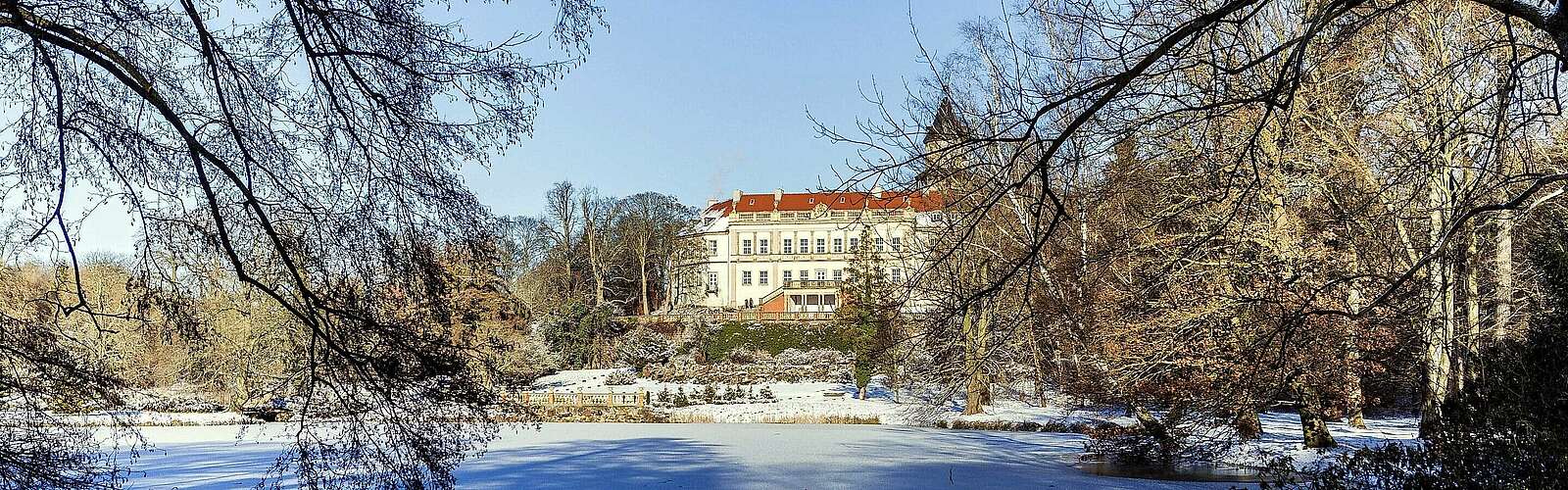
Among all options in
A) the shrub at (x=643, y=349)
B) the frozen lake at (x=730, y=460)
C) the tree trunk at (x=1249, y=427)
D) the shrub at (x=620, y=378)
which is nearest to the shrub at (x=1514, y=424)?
the frozen lake at (x=730, y=460)

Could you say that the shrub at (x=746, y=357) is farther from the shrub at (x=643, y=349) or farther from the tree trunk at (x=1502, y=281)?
the tree trunk at (x=1502, y=281)

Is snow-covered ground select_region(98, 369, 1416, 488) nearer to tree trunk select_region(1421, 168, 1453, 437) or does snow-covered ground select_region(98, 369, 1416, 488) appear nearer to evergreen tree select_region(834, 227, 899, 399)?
tree trunk select_region(1421, 168, 1453, 437)

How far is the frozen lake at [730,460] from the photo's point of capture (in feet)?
36.6

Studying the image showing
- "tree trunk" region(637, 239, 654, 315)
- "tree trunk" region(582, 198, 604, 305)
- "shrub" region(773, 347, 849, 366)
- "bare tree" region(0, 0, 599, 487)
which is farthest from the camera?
"tree trunk" region(637, 239, 654, 315)

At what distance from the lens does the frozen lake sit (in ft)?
36.6

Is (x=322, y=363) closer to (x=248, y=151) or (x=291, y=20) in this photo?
(x=248, y=151)

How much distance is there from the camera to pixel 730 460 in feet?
44.1

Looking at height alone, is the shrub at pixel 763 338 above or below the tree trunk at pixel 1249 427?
above

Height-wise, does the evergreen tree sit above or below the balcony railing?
below

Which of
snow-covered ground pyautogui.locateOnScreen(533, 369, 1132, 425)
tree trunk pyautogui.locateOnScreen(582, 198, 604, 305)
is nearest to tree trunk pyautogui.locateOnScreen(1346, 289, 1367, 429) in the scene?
snow-covered ground pyautogui.locateOnScreen(533, 369, 1132, 425)

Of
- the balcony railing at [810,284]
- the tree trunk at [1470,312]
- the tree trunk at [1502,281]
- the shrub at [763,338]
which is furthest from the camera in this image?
the balcony railing at [810,284]

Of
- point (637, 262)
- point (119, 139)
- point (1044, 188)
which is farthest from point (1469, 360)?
point (637, 262)

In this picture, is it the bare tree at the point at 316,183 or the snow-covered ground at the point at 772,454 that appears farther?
the snow-covered ground at the point at 772,454

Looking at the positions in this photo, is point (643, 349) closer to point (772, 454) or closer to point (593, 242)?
point (593, 242)
